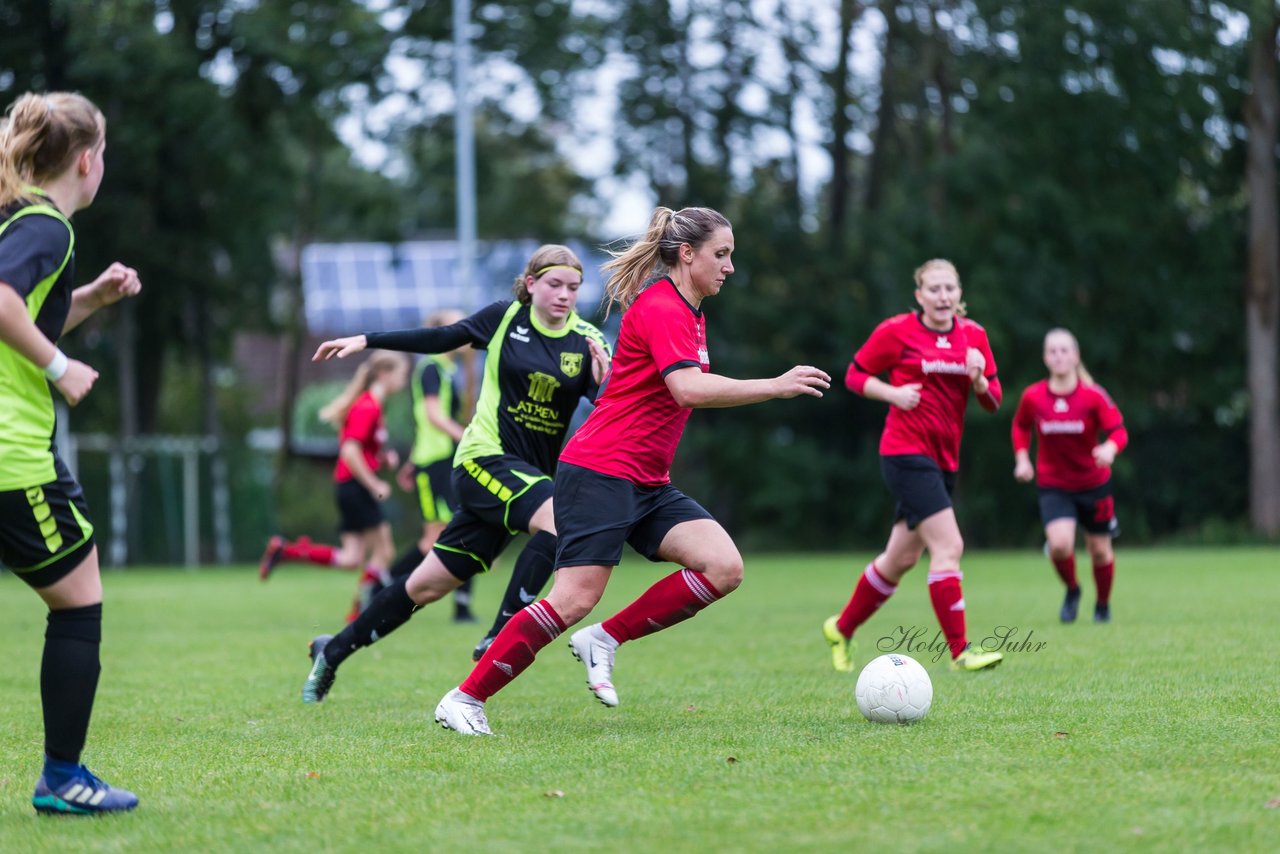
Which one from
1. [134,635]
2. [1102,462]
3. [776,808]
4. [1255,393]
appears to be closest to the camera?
[776,808]

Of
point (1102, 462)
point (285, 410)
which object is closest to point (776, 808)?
point (1102, 462)

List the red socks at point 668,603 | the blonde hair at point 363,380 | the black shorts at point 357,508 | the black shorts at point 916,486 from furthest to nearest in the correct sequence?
1. the black shorts at point 357,508
2. the blonde hair at point 363,380
3. the black shorts at point 916,486
4. the red socks at point 668,603

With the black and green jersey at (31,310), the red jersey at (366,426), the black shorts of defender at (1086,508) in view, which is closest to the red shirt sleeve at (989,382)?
the black shorts of defender at (1086,508)

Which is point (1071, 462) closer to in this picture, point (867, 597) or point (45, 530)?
point (867, 597)

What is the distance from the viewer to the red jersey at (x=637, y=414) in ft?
19.5

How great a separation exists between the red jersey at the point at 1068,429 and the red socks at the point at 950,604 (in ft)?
10.7

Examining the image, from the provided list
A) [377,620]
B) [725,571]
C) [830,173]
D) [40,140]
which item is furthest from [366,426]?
[830,173]

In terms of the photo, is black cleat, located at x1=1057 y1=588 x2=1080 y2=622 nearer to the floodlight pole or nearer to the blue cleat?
the blue cleat

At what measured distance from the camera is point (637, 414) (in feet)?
19.8

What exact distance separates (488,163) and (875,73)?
25.4ft

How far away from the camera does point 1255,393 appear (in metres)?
26.6

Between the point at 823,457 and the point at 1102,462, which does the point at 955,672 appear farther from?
the point at 823,457

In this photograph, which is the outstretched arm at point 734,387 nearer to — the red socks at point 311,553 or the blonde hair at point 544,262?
the blonde hair at point 544,262

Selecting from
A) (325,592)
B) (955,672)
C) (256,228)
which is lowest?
(325,592)
